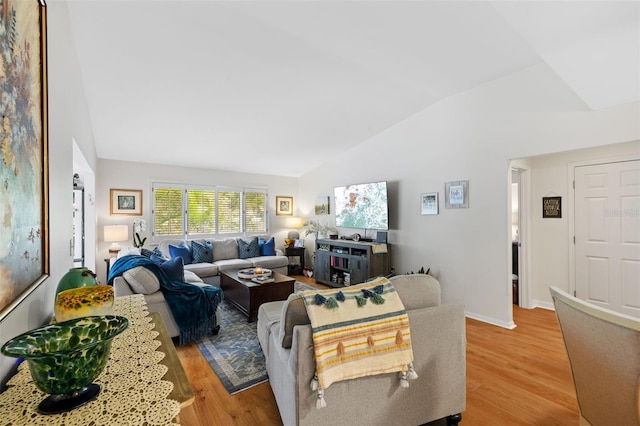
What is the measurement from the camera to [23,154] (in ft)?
3.11

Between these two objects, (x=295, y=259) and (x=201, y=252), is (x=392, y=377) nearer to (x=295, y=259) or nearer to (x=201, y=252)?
(x=201, y=252)

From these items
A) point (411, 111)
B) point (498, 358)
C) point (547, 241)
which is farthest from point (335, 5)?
point (547, 241)

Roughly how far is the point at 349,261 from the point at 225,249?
245 centimetres

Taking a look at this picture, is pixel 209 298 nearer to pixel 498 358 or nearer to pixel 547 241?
pixel 498 358

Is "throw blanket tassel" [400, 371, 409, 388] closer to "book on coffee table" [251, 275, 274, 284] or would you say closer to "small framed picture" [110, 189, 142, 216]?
"book on coffee table" [251, 275, 274, 284]

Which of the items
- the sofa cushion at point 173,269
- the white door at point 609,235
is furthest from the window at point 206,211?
the white door at point 609,235

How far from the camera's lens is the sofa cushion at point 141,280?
9.05 feet

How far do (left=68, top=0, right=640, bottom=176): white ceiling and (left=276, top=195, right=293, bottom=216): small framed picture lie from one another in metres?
2.57

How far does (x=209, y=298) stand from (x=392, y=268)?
2.88 m

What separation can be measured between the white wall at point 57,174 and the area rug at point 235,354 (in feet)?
4.63

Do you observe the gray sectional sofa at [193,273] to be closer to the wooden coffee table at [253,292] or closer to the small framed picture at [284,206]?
the wooden coffee table at [253,292]

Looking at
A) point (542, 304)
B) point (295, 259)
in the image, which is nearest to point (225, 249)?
point (295, 259)

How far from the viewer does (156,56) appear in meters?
2.66

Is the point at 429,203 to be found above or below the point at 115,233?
above
